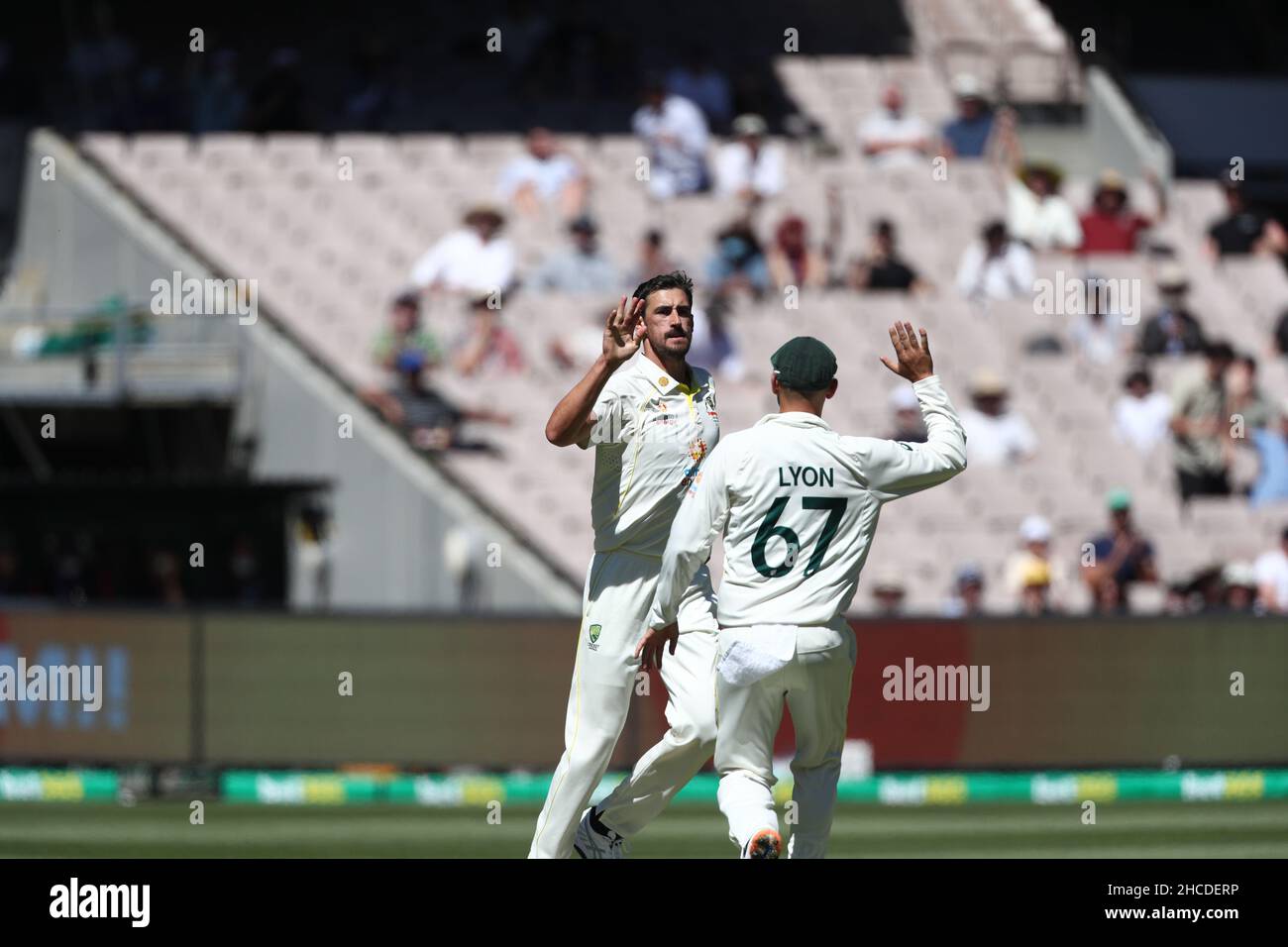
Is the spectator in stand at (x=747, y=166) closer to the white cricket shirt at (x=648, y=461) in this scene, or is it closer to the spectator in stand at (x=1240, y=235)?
the spectator in stand at (x=1240, y=235)

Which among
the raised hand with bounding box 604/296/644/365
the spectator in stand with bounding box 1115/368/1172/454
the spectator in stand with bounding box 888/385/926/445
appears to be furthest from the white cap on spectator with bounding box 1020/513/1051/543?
the raised hand with bounding box 604/296/644/365

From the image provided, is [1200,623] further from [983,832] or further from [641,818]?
[641,818]

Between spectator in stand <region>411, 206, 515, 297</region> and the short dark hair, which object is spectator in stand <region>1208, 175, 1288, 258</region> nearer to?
spectator in stand <region>411, 206, 515, 297</region>

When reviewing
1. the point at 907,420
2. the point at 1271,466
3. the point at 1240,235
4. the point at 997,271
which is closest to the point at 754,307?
the point at 997,271

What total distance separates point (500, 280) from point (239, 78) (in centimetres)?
636

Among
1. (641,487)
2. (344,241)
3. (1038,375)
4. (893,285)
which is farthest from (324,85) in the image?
(641,487)

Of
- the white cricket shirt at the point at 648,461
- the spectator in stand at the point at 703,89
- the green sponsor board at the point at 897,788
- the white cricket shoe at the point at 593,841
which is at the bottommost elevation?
the green sponsor board at the point at 897,788

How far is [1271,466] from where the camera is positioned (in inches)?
796

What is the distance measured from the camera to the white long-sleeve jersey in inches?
348

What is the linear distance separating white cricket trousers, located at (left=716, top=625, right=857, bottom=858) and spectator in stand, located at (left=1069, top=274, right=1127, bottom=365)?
43.2 ft

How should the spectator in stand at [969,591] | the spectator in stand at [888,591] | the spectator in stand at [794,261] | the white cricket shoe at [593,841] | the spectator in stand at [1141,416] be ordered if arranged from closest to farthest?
the white cricket shoe at [593,841], the spectator in stand at [888,591], the spectator in stand at [969,591], the spectator in stand at [1141,416], the spectator in stand at [794,261]

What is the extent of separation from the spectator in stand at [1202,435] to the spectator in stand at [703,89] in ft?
21.4

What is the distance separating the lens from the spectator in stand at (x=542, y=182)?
2252cm

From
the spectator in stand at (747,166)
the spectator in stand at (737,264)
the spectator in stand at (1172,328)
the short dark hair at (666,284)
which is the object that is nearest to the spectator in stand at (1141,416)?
the spectator in stand at (1172,328)
